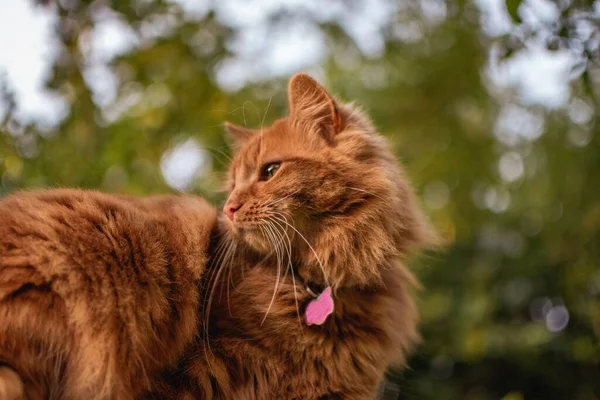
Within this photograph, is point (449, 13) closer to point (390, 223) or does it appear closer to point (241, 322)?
point (390, 223)

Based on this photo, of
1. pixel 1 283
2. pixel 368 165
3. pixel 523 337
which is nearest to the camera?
pixel 1 283

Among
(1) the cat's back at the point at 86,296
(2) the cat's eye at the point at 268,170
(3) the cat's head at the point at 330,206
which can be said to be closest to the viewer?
(1) the cat's back at the point at 86,296

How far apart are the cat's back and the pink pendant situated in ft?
1.04

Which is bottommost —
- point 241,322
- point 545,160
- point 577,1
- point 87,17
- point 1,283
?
point 545,160

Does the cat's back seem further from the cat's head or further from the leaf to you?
the leaf

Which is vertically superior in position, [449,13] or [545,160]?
[449,13]

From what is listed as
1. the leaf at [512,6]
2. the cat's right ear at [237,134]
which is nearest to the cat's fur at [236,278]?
the cat's right ear at [237,134]

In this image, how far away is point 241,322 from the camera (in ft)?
5.03

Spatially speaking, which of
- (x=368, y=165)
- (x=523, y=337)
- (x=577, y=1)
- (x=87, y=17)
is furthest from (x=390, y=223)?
(x=87, y=17)

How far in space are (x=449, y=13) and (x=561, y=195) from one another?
4.97 ft

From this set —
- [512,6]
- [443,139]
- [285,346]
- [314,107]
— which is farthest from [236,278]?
[443,139]

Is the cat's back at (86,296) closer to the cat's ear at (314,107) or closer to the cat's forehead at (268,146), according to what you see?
the cat's forehead at (268,146)

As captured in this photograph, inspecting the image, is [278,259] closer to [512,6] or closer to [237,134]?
Answer: [237,134]

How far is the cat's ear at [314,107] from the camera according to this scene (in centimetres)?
171
